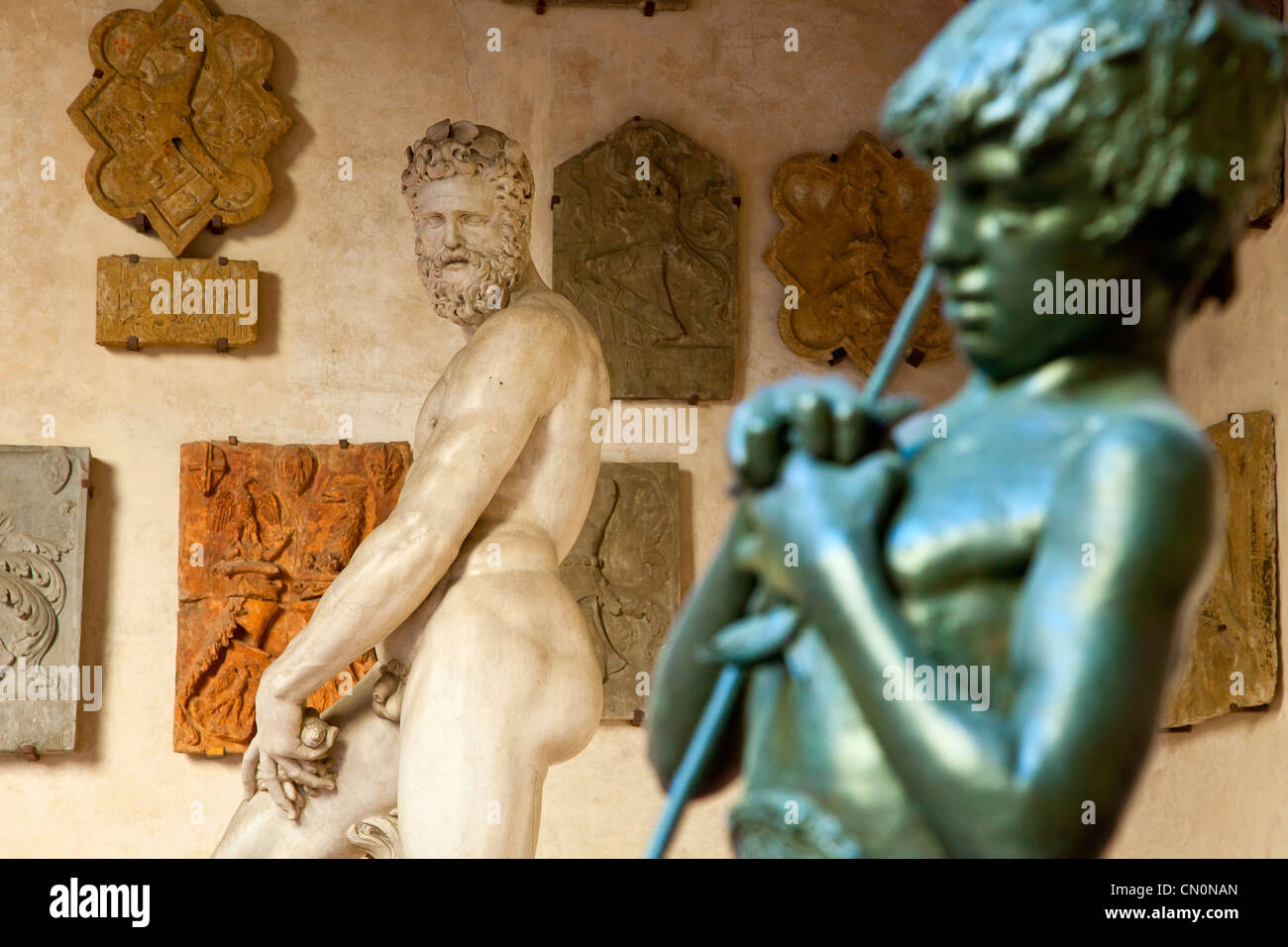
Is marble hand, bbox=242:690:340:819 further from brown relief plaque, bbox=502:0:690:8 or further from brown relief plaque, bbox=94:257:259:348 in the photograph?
brown relief plaque, bbox=502:0:690:8

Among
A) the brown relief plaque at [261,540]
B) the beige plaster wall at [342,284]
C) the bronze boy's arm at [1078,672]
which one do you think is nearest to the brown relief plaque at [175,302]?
the beige plaster wall at [342,284]

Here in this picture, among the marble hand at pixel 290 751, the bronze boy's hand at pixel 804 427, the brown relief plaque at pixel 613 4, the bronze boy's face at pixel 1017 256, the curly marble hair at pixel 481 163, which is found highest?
the brown relief plaque at pixel 613 4

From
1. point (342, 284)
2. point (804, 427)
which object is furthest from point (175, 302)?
point (804, 427)

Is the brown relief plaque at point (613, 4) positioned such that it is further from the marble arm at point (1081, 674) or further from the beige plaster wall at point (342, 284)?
the marble arm at point (1081, 674)

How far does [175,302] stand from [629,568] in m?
1.87

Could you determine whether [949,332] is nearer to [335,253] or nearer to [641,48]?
[641,48]

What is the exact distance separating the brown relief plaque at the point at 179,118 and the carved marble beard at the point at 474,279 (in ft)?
8.87

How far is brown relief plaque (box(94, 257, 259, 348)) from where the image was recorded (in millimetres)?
7188

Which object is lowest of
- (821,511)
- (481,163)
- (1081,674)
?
(1081,674)

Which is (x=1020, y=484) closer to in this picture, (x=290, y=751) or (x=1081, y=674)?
(x=1081, y=674)

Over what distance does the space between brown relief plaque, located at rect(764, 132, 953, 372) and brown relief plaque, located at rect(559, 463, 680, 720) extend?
80 centimetres

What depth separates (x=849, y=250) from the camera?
752 centimetres

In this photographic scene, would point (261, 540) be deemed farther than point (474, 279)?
Yes

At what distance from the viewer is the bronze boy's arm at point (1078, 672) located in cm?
136
